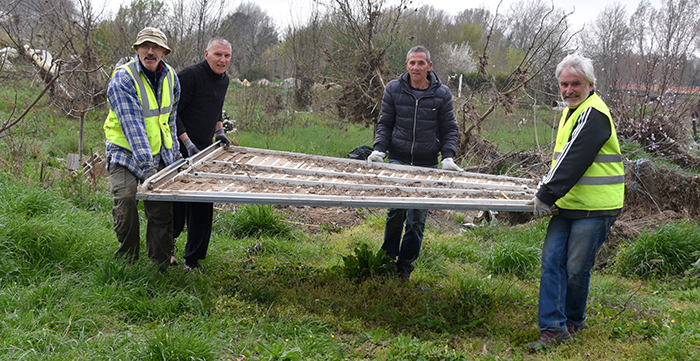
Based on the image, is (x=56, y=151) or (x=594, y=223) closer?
(x=594, y=223)

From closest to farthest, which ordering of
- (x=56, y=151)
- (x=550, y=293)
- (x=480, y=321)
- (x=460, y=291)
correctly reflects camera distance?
(x=550, y=293), (x=480, y=321), (x=460, y=291), (x=56, y=151)

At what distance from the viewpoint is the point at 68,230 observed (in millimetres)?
4438

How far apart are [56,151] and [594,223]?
332 inches

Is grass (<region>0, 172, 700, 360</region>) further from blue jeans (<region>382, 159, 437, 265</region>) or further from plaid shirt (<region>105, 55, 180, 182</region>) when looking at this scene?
plaid shirt (<region>105, 55, 180, 182</region>)

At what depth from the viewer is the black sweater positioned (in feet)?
15.0

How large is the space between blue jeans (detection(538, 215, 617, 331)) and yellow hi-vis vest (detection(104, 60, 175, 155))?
3.14 m

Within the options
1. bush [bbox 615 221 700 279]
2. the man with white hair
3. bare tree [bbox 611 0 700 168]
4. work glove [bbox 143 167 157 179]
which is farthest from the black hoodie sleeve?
bare tree [bbox 611 0 700 168]

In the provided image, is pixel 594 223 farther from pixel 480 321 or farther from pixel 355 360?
pixel 355 360

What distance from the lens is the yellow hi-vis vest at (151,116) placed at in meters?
3.84

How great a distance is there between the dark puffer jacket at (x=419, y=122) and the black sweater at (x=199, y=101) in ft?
5.22

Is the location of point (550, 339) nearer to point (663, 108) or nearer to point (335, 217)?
point (335, 217)

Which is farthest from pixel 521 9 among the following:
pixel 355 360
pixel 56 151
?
pixel 355 360

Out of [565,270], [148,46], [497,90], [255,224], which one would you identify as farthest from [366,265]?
[497,90]

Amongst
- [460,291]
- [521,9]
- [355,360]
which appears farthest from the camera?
[521,9]
